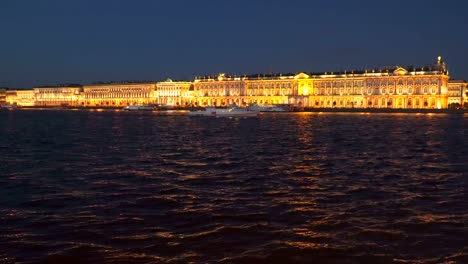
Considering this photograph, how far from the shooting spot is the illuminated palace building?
109m

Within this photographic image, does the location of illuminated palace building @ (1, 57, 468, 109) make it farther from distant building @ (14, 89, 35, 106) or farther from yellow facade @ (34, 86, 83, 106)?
distant building @ (14, 89, 35, 106)

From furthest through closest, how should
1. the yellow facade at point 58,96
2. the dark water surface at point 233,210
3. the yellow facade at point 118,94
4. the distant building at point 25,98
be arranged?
1. the distant building at point 25,98
2. the yellow facade at point 58,96
3. the yellow facade at point 118,94
4. the dark water surface at point 233,210

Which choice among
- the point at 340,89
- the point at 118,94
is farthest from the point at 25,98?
the point at 340,89

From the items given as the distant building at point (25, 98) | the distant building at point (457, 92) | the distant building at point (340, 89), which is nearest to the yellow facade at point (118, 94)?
the distant building at point (340, 89)

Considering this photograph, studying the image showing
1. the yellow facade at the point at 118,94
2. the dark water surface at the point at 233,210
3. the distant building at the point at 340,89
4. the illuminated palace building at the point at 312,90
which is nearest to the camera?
the dark water surface at the point at 233,210

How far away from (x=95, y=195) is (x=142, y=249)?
4.79 m

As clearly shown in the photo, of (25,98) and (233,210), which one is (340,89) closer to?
(233,210)

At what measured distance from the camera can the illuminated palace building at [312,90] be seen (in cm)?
10931

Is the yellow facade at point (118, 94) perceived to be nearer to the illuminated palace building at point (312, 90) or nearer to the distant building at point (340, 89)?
the illuminated palace building at point (312, 90)

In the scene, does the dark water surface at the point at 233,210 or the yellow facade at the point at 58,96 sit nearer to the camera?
the dark water surface at the point at 233,210

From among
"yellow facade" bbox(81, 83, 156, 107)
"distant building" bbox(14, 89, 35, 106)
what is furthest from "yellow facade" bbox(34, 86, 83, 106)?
"distant building" bbox(14, 89, 35, 106)

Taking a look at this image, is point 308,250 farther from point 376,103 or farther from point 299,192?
point 376,103

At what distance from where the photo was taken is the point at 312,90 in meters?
125

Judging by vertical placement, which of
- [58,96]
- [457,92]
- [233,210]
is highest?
[58,96]
